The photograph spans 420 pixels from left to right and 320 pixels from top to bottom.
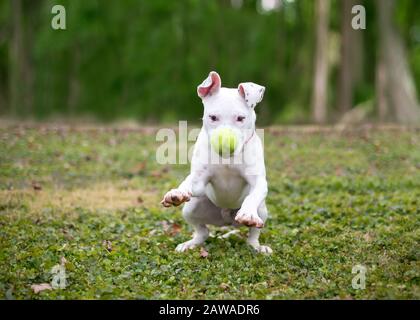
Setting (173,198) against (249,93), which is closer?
(173,198)

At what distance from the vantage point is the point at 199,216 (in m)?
6.63

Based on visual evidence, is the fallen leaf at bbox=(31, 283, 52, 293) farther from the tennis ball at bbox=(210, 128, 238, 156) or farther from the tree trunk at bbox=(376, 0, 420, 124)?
the tree trunk at bbox=(376, 0, 420, 124)

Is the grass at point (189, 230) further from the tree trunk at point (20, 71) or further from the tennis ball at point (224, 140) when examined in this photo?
the tree trunk at point (20, 71)

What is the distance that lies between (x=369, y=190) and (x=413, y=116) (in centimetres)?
1004

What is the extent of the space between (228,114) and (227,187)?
85cm

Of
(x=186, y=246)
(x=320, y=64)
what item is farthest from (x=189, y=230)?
(x=320, y=64)

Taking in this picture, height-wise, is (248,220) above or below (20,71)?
below

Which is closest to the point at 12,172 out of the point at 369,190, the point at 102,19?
the point at 369,190

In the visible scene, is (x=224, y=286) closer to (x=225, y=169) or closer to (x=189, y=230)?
(x=225, y=169)

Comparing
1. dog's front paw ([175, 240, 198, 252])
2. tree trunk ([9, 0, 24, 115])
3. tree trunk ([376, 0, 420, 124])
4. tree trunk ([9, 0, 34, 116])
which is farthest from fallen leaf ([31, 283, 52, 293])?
tree trunk ([9, 0, 24, 115])

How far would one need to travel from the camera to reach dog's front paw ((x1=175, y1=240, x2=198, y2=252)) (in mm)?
6582

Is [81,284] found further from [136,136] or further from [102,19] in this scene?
[102,19]

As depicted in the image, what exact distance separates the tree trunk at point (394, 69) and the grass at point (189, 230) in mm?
5652

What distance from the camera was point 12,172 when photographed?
1086cm
